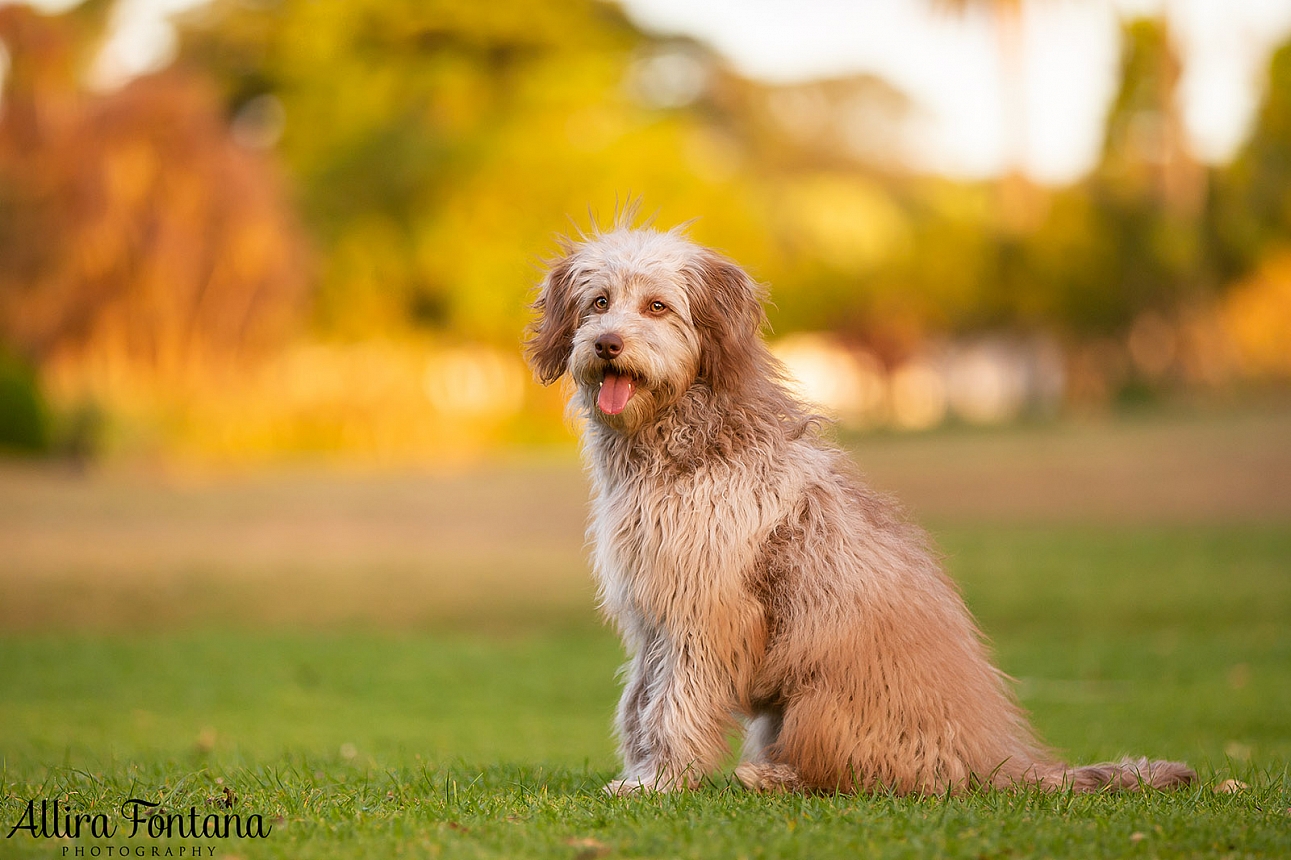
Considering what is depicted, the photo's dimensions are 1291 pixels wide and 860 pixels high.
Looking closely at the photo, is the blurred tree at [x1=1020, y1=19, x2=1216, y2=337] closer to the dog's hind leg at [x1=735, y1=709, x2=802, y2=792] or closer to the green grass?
the green grass

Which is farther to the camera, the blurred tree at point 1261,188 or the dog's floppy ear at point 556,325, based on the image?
the blurred tree at point 1261,188

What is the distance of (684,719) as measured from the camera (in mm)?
5691

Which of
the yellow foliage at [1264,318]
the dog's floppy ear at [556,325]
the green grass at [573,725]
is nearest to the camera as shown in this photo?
the green grass at [573,725]

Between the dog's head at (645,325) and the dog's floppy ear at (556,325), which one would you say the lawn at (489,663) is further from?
the dog's floppy ear at (556,325)

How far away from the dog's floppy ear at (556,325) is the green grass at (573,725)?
1.95 meters

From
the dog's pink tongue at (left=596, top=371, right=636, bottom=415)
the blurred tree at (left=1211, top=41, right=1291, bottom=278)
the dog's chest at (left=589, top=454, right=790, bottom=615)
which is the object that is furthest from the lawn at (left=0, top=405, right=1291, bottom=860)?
the blurred tree at (left=1211, top=41, right=1291, bottom=278)

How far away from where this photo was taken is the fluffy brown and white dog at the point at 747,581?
5.65 m

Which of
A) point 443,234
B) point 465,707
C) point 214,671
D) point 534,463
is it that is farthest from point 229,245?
point 465,707

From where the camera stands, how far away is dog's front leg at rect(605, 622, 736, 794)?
5.69 metres

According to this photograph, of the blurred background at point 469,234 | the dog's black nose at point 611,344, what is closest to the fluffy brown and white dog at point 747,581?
the dog's black nose at point 611,344

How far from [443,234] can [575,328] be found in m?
43.7

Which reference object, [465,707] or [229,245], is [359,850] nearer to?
[465,707]

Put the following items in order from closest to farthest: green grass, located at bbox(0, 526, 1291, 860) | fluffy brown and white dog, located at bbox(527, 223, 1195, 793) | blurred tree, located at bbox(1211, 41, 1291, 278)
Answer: green grass, located at bbox(0, 526, 1291, 860), fluffy brown and white dog, located at bbox(527, 223, 1195, 793), blurred tree, located at bbox(1211, 41, 1291, 278)

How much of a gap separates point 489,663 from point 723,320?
9.57m
